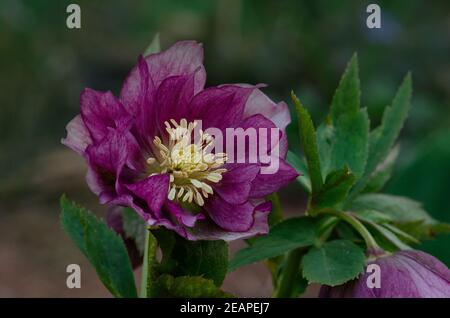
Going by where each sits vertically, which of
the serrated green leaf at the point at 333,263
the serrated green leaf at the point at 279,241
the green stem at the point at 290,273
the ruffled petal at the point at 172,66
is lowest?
the green stem at the point at 290,273

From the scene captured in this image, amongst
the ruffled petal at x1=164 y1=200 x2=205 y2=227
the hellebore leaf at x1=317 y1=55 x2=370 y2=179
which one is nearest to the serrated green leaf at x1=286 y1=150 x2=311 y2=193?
the hellebore leaf at x1=317 y1=55 x2=370 y2=179

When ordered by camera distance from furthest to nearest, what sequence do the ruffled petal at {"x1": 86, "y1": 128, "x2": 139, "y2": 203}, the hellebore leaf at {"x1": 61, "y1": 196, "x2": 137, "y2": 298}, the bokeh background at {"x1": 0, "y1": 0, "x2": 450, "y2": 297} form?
the bokeh background at {"x1": 0, "y1": 0, "x2": 450, "y2": 297}, the hellebore leaf at {"x1": 61, "y1": 196, "x2": 137, "y2": 298}, the ruffled petal at {"x1": 86, "y1": 128, "x2": 139, "y2": 203}

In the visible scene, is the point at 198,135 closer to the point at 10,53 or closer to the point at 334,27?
the point at 10,53

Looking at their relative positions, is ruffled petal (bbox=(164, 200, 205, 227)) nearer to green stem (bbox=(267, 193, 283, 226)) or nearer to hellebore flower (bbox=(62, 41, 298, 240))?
hellebore flower (bbox=(62, 41, 298, 240))

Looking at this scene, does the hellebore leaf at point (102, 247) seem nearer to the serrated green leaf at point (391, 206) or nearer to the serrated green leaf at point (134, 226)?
the serrated green leaf at point (134, 226)

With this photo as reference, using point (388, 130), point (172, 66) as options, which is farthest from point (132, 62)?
point (172, 66)

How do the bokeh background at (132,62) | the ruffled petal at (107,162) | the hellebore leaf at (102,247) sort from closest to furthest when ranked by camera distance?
the ruffled petal at (107,162) → the hellebore leaf at (102,247) → the bokeh background at (132,62)

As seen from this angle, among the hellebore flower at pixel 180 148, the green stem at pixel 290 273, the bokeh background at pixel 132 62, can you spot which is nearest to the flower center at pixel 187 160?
the hellebore flower at pixel 180 148
